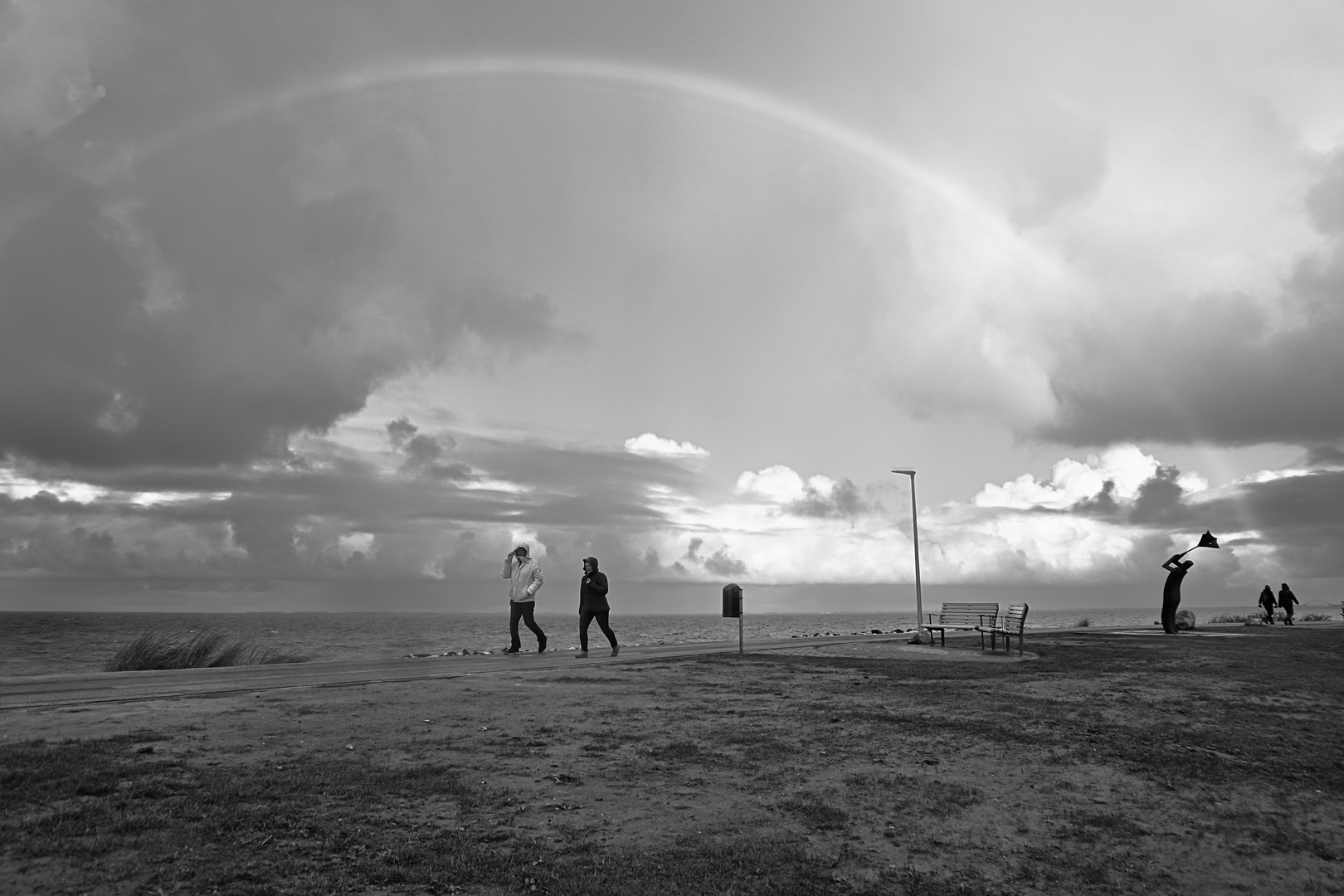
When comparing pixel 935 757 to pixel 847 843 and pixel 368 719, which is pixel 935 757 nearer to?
pixel 847 843

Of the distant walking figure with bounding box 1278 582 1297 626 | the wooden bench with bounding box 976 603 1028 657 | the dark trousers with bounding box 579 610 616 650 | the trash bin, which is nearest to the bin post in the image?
the trash bin

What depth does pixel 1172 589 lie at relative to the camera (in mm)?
33594

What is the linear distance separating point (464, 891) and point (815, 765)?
155 inches

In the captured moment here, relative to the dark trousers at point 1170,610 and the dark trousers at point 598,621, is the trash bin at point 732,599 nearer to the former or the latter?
the dark trousers at point 598,621

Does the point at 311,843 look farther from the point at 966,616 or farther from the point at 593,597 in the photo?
the point at 966,616

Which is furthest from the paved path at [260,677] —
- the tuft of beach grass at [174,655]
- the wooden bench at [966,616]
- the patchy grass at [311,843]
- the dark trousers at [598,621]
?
the wooden bench at [966,616]

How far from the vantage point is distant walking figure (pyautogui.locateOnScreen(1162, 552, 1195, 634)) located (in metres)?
32.7

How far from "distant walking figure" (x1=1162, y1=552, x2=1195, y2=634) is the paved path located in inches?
805

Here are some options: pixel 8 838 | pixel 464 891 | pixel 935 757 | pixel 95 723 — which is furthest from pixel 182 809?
pixel 935 757

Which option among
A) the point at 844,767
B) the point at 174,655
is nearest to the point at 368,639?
the point at 174,655

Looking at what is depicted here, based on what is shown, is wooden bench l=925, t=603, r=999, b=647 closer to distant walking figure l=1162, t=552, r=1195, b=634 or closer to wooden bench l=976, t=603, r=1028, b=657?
wooden bench l=976, t=603, r=1028, b=657

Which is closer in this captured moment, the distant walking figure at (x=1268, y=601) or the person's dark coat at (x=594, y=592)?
the person's dark coat at (x=594, y=592)

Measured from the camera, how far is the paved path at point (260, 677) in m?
11.5

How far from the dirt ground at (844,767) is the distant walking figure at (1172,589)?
2080 cm
